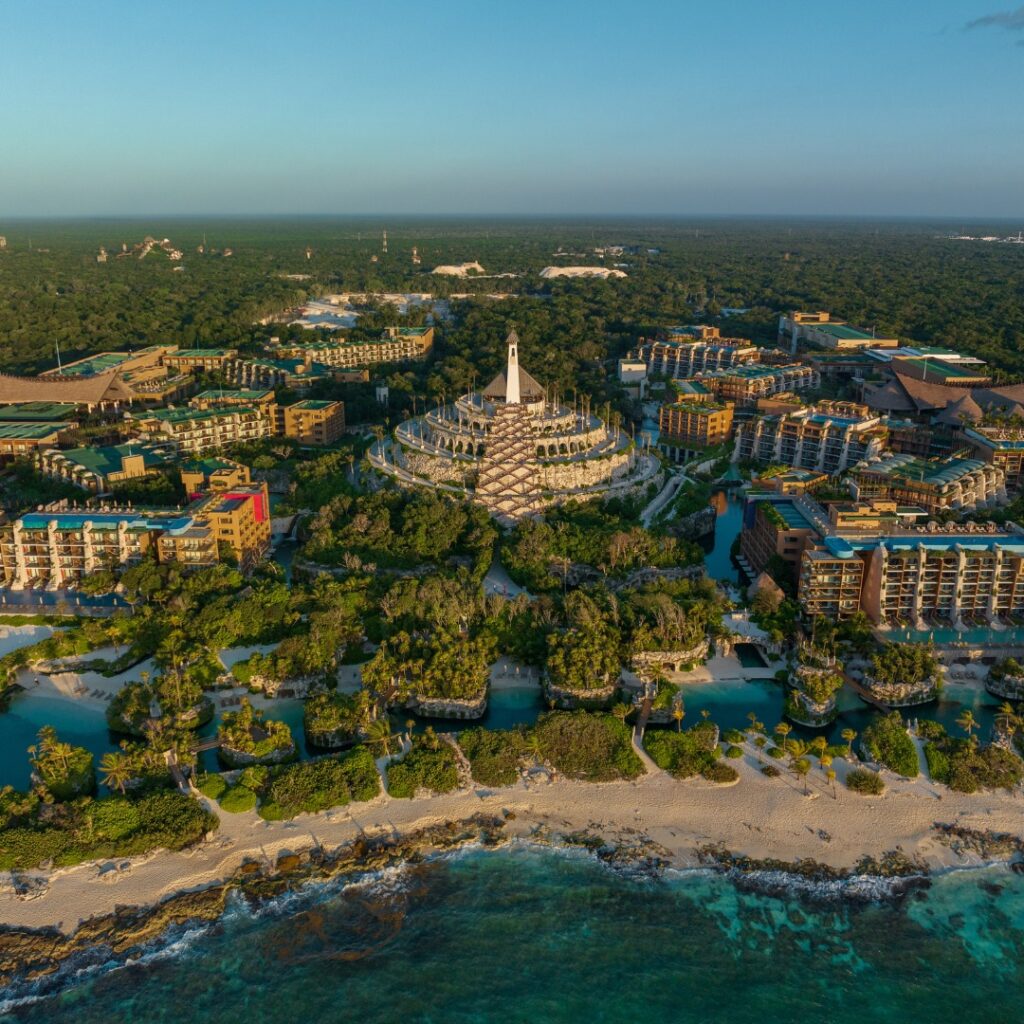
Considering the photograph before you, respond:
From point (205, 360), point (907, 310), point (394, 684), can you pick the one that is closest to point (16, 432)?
point (205, 360)

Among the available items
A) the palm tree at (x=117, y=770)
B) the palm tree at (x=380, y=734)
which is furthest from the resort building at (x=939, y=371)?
the palm tree at (x=117, y=770)

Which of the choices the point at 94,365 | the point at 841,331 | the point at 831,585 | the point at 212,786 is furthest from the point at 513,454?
the point at 841,331

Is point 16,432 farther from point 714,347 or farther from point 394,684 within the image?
point 714,347

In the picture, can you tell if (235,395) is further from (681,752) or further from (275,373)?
(681,752)

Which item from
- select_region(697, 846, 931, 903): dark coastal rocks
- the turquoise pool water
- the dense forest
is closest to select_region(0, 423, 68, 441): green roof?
the dense forest

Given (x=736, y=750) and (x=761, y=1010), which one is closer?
(x=761, y=1010)
